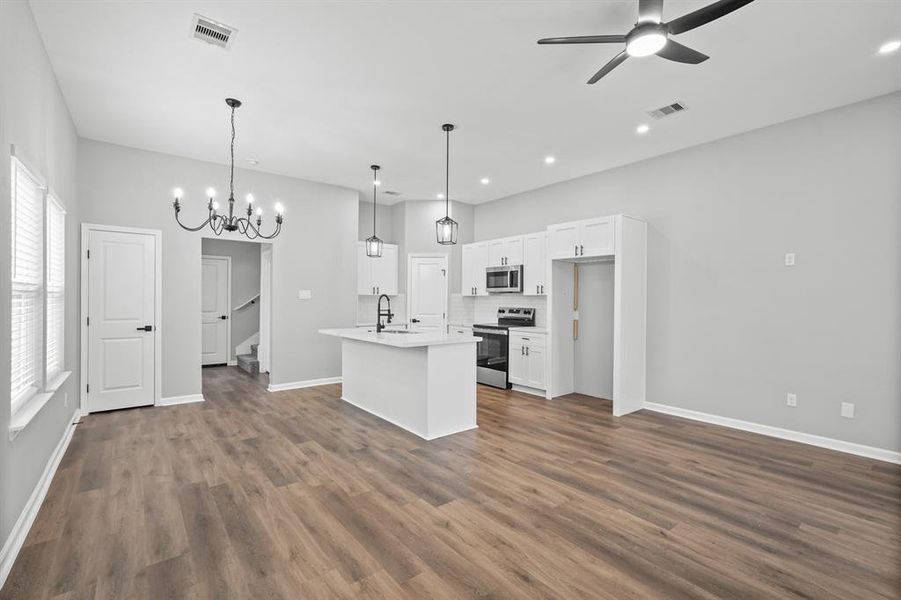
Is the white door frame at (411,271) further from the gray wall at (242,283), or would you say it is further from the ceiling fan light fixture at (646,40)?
the ceiling fan light fixture at (646,40)

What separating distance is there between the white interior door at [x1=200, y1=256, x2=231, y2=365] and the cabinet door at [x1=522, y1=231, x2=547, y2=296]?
5895 millimetres

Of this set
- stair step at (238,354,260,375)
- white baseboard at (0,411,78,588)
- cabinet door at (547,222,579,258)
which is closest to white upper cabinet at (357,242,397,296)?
stair step at (238,354,260,375)

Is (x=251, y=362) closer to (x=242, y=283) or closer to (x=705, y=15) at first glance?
(x=242, y=283)

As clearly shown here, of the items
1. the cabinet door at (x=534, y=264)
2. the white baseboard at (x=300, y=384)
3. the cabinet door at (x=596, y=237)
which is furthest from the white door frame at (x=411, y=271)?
the cabinet door at (x=596, y=237)

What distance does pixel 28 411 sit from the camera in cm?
257

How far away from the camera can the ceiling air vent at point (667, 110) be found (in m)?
3.86

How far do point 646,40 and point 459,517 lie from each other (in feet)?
9.71

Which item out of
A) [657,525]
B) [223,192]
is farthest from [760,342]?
[223,192]

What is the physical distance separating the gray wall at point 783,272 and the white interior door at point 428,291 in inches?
129

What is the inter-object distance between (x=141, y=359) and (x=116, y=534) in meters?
3.34

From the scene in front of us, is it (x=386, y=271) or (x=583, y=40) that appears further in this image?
(x=386, y=271)

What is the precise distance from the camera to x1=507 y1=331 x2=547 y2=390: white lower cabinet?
590 cm

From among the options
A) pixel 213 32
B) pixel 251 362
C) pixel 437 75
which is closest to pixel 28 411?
pixel 213 32

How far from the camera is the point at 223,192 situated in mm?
5672
